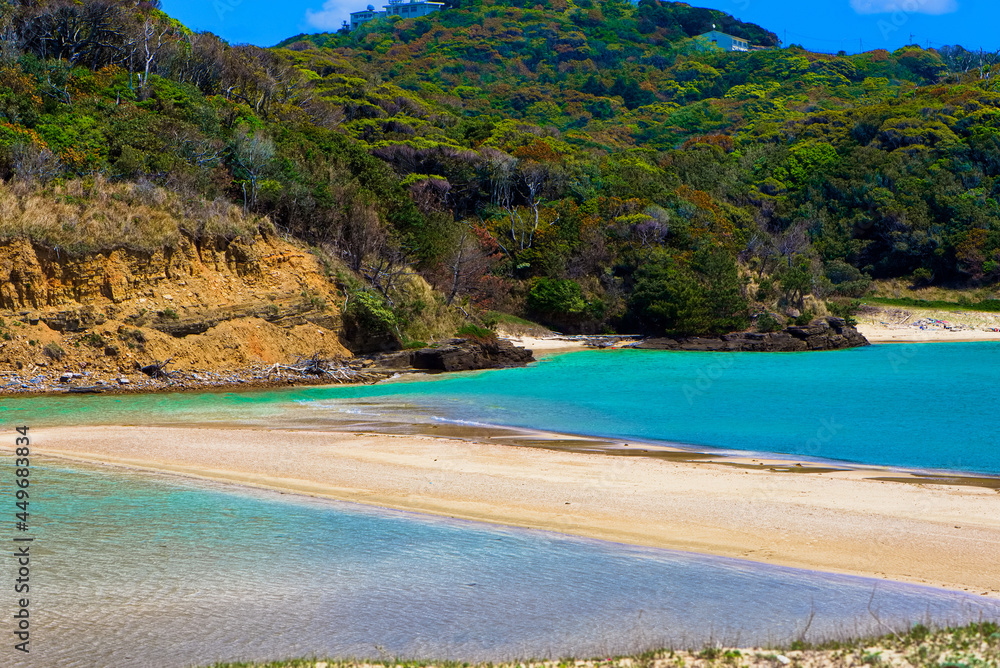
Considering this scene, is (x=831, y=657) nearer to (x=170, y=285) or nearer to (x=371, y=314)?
(x=170, y=285)

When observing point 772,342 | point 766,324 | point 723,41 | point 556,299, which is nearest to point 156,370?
point 556,299

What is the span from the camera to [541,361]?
123ft

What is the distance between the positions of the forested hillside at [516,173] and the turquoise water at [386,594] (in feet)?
63.2

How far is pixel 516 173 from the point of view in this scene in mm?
58188

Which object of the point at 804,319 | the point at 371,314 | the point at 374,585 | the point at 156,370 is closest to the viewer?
the point at 374,585

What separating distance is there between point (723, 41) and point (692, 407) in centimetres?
13511

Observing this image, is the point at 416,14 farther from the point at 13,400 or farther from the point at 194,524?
the point at 194,524

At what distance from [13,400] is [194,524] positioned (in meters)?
14.4

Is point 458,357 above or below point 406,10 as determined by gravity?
below

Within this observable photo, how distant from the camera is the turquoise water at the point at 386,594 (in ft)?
23.3

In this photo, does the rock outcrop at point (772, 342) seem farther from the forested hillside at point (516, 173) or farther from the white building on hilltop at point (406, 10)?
the white building on hilltop at point (406, 10)

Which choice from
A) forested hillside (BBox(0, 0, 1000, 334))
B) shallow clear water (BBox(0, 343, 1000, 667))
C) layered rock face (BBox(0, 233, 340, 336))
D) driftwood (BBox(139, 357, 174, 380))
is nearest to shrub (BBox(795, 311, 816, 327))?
forested hillside (BBox(0, 0, 1000, 334))

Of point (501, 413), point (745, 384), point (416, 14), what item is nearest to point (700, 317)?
point (745, 384)

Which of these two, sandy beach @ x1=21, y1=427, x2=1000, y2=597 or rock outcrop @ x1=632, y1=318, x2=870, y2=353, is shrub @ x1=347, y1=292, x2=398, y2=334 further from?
rock outcrop @ x1=632, y1=318, x2=870, y2=353
